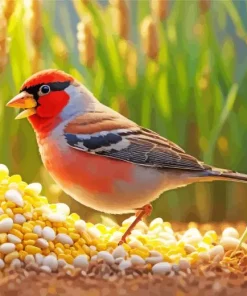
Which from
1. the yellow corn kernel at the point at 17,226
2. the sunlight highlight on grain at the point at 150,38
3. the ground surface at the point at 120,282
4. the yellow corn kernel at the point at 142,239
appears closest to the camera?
the ground surface at the point at 120,282

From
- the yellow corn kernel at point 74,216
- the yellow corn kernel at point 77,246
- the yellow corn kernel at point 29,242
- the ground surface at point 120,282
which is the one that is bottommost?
the ground surface at point 120,282

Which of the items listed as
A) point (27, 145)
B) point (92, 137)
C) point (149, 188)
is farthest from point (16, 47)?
point (149, 188)

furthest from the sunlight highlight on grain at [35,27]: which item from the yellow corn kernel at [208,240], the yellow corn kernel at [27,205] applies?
the yellow corn kernel at [208,240]

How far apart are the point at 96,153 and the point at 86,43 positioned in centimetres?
31

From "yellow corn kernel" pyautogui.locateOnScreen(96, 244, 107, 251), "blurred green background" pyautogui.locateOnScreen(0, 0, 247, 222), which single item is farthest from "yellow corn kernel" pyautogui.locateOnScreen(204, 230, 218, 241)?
"yellow corn kernel" pyautogui.locateOnScreen(96, 244, 107, 251)

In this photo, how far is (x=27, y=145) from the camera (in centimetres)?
179

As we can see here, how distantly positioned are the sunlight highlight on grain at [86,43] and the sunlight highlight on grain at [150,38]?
116 mm

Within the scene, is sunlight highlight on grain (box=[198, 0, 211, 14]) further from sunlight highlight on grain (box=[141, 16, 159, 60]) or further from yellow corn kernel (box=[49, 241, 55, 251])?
yellow corn kernel (box=[49, 241, 55, 251])

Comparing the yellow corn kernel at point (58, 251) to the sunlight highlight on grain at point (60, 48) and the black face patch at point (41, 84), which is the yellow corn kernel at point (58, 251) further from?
the sunlight highlight on grain at point (60, 48)

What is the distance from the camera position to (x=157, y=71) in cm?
179

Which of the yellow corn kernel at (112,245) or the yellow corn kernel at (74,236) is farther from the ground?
the yellow corn kernel at (74,236)

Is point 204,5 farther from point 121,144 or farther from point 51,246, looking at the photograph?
point 51,246

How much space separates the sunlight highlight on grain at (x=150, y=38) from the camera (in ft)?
5.65

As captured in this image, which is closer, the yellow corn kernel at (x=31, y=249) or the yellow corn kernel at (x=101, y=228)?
the yellow corn kernel at (x=31, y=249)
